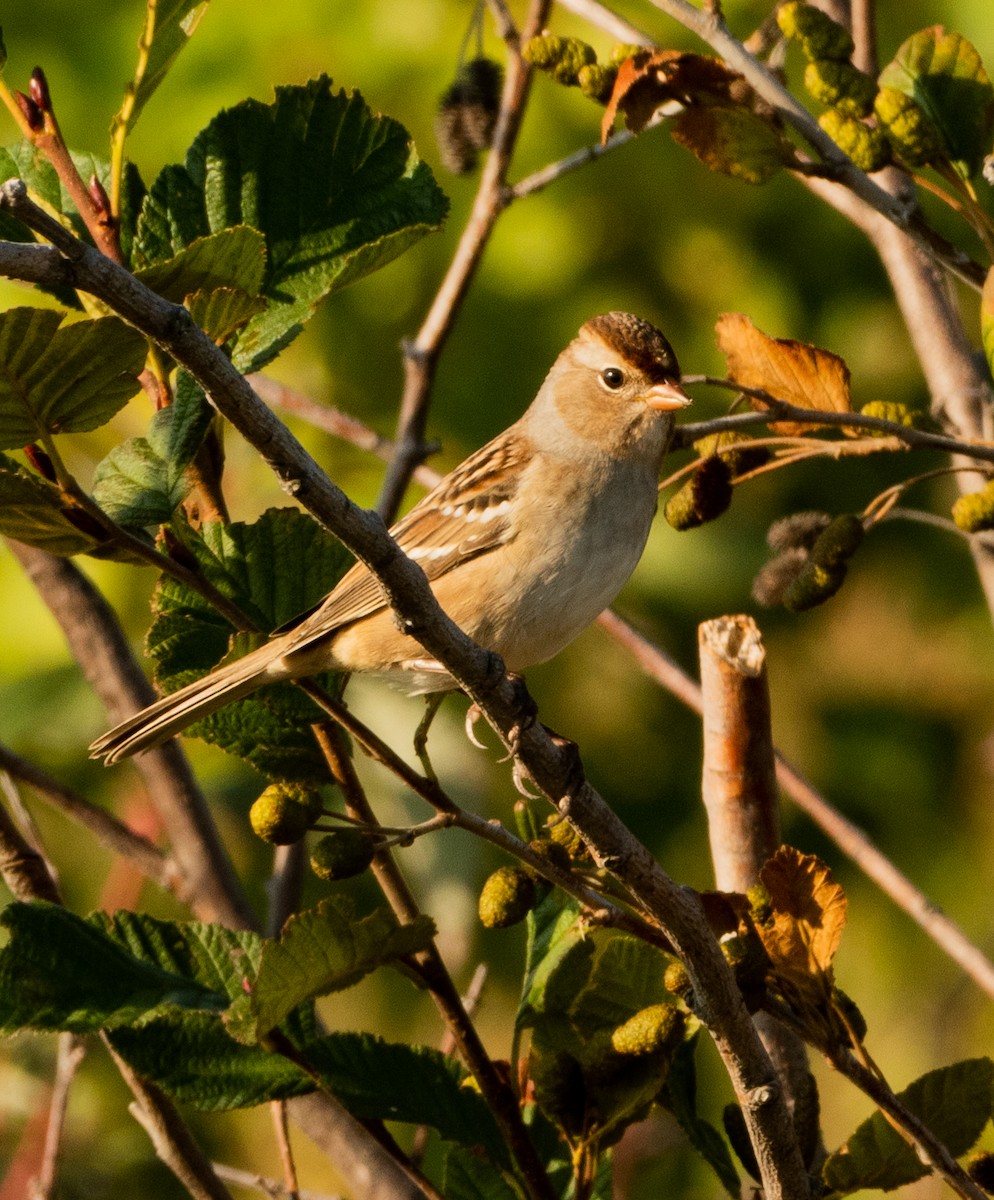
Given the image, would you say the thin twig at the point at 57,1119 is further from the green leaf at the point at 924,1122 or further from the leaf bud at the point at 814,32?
the leaf bud at the point at 814,32

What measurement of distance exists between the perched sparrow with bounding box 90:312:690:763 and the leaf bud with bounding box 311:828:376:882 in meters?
0.59

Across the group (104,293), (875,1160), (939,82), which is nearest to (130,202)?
(104,293)

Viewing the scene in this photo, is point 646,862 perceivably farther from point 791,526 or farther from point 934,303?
point 934,303

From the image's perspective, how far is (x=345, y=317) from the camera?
4160 mm

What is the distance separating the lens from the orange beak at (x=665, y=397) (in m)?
2.90

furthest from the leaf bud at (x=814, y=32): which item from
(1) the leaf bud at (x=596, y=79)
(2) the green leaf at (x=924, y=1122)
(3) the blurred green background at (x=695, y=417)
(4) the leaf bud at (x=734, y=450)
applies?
(3) the blurred green background at (x=695, y=417)

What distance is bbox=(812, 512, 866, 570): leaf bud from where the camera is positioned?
1968 millimetres

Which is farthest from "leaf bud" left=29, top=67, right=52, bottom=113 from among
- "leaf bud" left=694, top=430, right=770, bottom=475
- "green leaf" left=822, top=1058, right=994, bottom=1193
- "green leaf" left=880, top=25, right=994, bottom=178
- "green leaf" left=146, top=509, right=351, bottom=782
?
"green leaf" left=822, top=1058, right=994, bottom=1193

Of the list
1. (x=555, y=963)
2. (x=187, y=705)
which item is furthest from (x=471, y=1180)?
(x=187, y=705)

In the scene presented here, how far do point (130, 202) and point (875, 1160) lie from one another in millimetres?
1424

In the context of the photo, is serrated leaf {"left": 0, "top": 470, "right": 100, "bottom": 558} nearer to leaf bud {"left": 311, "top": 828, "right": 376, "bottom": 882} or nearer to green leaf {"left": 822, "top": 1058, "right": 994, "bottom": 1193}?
leaf bud {"left": 311, "top": 828, "right": 376, "bottom": 882}

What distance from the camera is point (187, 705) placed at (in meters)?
2.33

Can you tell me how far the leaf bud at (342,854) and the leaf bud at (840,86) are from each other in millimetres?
973

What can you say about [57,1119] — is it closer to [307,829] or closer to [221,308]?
[307,829]
